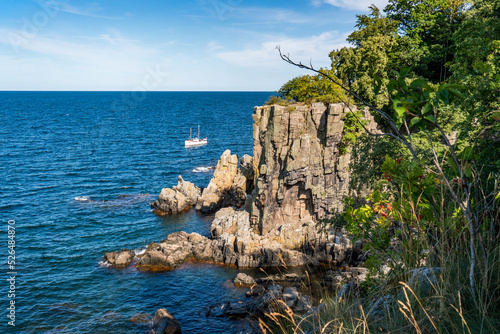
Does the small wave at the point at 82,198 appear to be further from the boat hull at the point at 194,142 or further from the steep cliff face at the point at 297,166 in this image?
the boat hull at the point at 194,142

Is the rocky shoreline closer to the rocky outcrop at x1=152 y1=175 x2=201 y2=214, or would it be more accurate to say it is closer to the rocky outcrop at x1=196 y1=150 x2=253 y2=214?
the rocky outcrop at x1=196 y1=150 x2=253 y2=214

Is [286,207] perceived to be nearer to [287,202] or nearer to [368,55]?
[287,202]

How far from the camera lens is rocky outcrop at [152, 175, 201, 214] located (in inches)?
1884

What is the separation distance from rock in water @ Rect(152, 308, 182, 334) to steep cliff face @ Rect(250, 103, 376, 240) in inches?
557

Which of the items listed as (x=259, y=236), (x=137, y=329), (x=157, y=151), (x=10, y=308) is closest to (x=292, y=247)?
(x=259, y=236)

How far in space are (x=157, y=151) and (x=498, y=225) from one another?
275ft

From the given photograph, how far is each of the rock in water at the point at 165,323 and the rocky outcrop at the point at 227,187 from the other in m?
23.3

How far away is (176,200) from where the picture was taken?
4831 cm

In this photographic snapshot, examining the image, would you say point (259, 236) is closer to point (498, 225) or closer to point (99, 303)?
point (99, 303)

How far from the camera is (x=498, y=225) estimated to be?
5977 millimetres

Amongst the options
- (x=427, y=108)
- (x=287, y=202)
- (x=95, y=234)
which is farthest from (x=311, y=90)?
(x=427, y=108)

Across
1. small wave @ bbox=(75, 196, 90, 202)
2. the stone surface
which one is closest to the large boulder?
small wave @ bbox=(75, 196, 90, 202)

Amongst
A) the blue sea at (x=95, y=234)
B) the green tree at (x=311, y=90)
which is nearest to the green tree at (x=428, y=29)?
the green tree at (x=311, y=90)

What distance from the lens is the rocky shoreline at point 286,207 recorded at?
110ft
